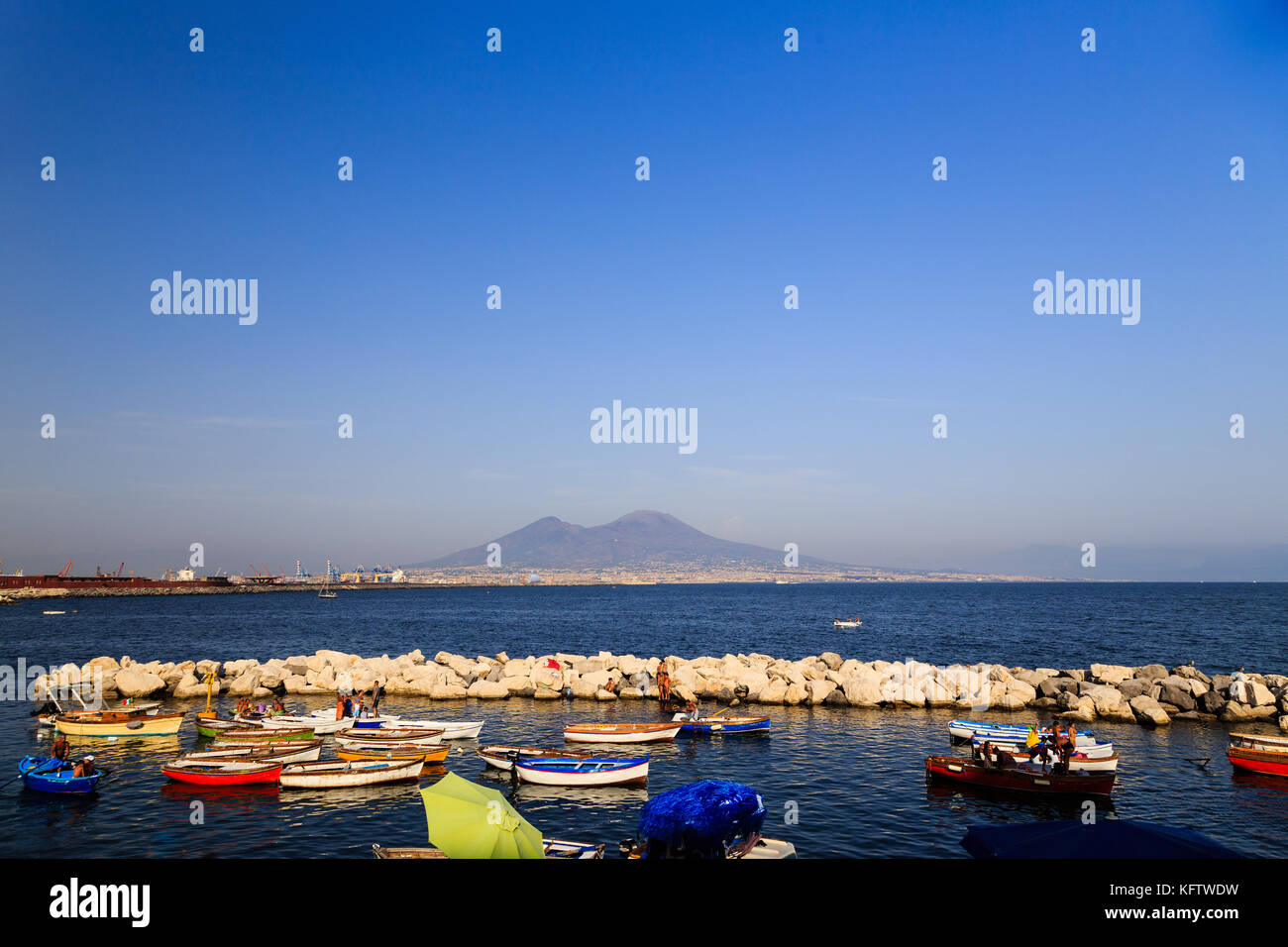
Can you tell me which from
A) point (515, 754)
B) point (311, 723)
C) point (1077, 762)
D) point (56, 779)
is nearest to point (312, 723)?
point (311, 723)

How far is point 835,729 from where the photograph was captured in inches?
1356

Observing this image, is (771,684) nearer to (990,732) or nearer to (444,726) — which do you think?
(990,732)

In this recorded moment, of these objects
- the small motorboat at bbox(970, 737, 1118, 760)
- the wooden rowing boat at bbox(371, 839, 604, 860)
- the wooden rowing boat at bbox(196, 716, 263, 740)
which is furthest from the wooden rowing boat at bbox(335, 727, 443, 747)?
the small motorboat at bbox(970, 737, 1118, 760)

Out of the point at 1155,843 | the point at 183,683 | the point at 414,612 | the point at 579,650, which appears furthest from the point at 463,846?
the point at 414,612

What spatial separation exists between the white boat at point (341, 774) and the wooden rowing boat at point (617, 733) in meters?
7.07

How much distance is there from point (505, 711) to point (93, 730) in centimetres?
1755

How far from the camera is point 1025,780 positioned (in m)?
24.3

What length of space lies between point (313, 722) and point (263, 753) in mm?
5782

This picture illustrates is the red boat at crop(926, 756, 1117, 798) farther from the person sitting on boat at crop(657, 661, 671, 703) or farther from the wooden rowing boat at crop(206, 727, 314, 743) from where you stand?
the wooden rowing boat at crop(206, 727, 314, 743)

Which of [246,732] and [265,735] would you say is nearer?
[265,735]

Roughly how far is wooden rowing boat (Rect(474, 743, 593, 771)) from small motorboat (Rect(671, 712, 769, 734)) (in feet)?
23.6

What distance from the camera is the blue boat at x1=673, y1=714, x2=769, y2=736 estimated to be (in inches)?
1310
